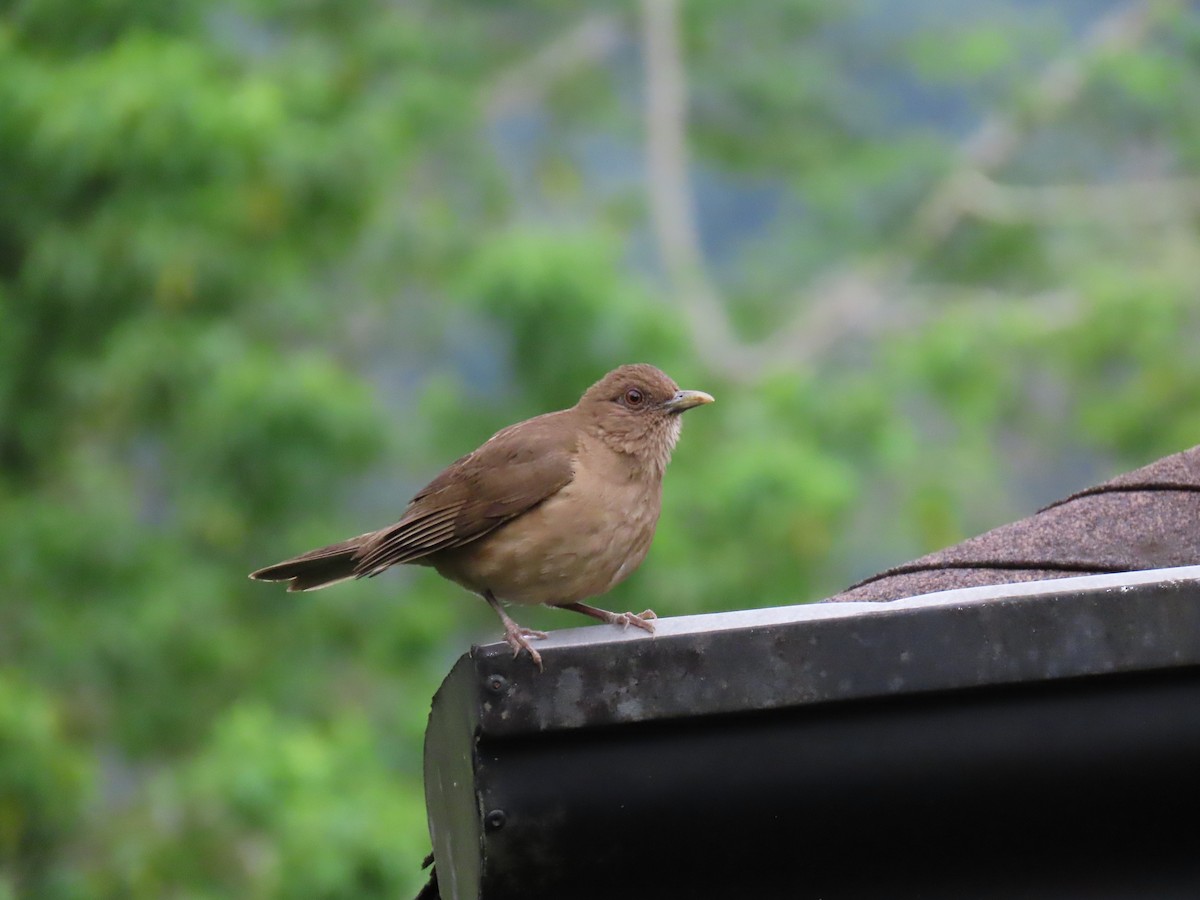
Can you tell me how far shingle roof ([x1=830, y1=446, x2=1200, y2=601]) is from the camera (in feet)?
8.36

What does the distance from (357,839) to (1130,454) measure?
6244mm

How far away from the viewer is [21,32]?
7.96 m

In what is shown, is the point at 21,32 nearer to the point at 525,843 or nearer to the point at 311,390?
the point at 311,390

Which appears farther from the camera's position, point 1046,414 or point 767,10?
point 767,10

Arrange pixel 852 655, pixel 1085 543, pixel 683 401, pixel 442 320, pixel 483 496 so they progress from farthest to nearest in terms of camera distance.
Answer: pixel 442 320
pixel 683 401
pixel 483 496
pixel 1085 543
pixel 852 655

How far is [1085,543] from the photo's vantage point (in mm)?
2652

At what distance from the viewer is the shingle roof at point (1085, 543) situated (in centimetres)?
255

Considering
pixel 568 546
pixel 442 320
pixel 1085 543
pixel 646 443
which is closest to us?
pixel 1085 543

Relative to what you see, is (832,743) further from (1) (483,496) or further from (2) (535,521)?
(1) (483,496)

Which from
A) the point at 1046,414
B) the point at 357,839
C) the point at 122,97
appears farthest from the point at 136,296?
the point at 1046,414

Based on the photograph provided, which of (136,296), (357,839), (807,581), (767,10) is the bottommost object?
(357,839)

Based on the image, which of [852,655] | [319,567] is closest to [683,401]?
[319,567]

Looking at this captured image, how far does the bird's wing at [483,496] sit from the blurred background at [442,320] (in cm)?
453

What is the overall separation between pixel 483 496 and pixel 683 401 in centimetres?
69
